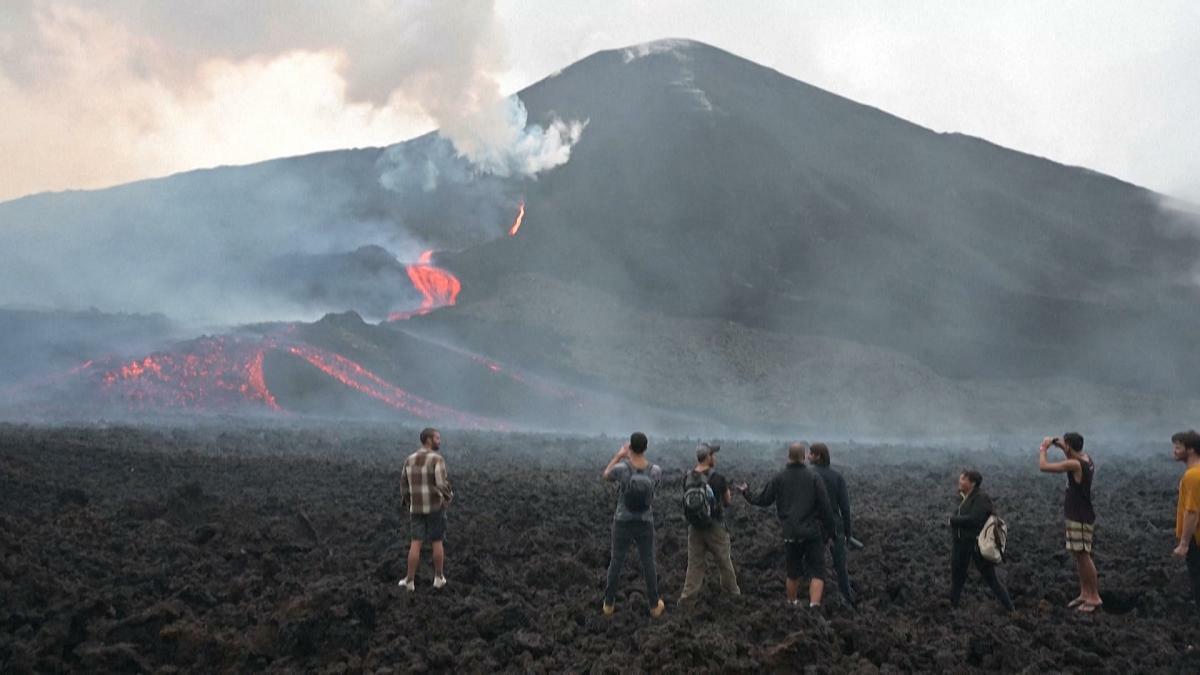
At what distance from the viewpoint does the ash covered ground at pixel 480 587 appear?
22.3ft

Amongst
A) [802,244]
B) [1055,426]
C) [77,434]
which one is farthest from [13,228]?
[1055,426]

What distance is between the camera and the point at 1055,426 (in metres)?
42.2

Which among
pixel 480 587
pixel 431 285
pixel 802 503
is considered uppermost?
pixel 431 285

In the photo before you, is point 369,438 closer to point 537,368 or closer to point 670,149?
point 537,368

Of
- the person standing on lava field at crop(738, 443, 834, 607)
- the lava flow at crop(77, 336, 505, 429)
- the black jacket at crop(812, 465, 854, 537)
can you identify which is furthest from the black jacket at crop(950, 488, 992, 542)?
the lava flow at crop(77, 336, 505, 429)

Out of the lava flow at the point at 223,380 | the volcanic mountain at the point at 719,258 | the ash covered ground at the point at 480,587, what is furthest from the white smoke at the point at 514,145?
the ash covered ground at the point at 480,587

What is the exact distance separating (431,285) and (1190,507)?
168 ft

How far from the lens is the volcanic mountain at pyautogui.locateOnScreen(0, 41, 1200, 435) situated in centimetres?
4509

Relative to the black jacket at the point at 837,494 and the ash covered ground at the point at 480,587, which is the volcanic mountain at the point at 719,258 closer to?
the ash covered ground at the point at 480,587

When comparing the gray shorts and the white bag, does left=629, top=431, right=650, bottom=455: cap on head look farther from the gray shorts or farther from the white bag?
the white bag

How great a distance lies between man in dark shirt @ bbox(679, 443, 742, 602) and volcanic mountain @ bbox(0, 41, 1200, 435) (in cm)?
3003

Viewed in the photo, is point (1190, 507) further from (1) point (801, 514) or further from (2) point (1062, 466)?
(1) point (801, 514)

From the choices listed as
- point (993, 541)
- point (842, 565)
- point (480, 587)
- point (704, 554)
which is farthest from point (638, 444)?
point (993, 541)

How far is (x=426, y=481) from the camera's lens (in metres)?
8.15
